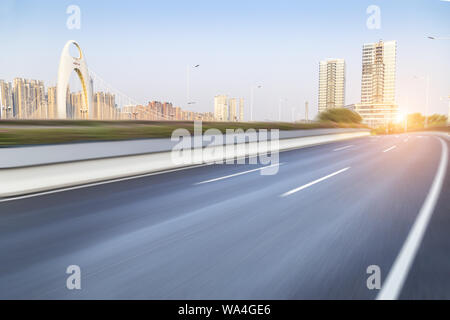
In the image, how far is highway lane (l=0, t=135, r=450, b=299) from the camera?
3781 millimetres

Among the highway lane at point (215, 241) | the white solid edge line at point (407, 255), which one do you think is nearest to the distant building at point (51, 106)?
the highway lane at point (215, 241)

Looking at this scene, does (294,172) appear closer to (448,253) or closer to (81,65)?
(448,253)

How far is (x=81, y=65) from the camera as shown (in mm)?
52469

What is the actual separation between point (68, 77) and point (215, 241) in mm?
50285

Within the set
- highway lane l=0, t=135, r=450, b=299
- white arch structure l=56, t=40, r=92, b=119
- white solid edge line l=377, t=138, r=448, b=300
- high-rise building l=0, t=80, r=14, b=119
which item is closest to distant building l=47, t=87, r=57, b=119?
white arch structure l=56, t=40, r=92, b=119

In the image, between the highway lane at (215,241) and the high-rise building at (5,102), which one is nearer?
the highway lane at (215,241)

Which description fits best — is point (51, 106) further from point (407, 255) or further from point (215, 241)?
point (407, 255)

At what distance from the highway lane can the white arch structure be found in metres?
40.7

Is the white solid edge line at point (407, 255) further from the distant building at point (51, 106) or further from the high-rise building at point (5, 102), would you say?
the distant building at point (51, 106)

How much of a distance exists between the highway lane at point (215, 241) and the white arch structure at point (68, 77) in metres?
40.7

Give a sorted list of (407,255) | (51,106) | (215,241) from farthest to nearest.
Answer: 1. (51,106)
2. (215,241)
3. (407,255)

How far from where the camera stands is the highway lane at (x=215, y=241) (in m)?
3.78

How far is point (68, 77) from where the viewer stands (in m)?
49.6

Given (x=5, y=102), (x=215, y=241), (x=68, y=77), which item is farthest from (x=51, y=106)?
(x=215, y=241)
